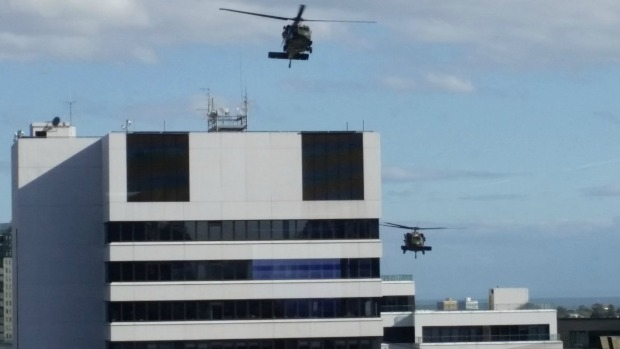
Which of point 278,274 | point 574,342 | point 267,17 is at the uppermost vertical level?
point 267,17

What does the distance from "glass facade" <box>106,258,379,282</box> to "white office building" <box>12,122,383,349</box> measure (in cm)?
9

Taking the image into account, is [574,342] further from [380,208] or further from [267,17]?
[267,17]

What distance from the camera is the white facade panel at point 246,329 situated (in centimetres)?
9588

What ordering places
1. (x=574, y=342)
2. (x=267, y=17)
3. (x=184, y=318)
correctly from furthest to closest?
(x=574, y=342) → (x=184, y=318) → (x=267, y=17)

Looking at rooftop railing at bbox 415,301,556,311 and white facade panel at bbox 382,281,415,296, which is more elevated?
white facade panel at bbox 382,281,415,296

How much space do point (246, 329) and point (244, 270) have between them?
161 inches

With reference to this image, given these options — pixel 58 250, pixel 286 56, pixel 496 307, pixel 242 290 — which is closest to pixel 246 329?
pixel 242 290

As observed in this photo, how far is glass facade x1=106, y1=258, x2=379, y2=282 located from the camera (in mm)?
96375


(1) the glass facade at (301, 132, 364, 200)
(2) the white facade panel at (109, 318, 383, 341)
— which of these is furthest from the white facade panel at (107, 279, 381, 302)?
(1) the glass facade at (301, 132, 364, 200)

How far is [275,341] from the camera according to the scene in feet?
319

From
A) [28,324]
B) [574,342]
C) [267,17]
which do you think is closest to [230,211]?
[28,324]

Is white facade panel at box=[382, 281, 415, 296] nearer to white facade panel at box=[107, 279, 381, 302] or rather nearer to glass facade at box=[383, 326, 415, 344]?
glass facade at box=[383, 326, 415, 344]

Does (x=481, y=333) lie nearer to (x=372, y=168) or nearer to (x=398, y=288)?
(x=398, y=288)

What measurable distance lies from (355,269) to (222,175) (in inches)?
454
